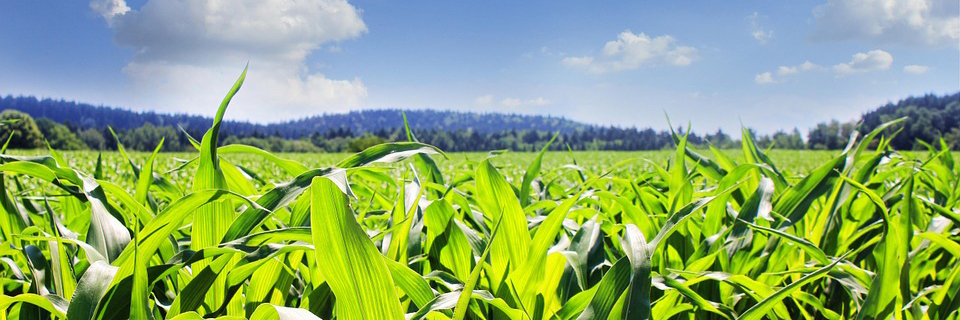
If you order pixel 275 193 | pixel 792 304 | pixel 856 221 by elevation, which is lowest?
pixel 792 304

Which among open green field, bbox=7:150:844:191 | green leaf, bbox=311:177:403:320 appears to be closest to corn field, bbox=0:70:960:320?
green leaf, bbox=311:177:403:320

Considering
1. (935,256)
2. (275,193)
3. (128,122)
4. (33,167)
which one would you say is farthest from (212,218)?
(128,122)

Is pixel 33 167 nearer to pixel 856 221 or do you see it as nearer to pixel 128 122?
pixel 856 221

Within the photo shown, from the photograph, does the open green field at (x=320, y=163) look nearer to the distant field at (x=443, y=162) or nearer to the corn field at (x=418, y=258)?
the distant field at (x=443, y=162)

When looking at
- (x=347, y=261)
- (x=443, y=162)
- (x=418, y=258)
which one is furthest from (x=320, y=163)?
(x=347, y=261)

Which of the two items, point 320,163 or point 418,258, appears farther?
point 320,163

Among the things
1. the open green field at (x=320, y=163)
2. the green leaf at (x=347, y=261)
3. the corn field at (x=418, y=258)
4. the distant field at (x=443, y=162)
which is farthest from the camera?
the distant field at (x=443, y=162)

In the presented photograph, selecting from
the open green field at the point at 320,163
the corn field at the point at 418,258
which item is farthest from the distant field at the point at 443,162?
the corn field at the point at 418,258

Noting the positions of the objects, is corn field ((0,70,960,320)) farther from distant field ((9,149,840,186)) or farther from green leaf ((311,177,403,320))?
distant field ((9,149,840,186))

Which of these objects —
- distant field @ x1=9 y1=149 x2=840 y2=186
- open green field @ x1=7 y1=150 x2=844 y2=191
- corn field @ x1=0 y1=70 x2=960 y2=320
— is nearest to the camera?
corn field @ x1=0 y1=70 x2=960 y2=320

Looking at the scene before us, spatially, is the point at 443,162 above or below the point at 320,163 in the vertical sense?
below

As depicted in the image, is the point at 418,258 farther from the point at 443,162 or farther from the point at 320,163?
the point at 443,162

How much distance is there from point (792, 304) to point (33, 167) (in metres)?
1.29

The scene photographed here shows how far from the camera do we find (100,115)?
519 feet
